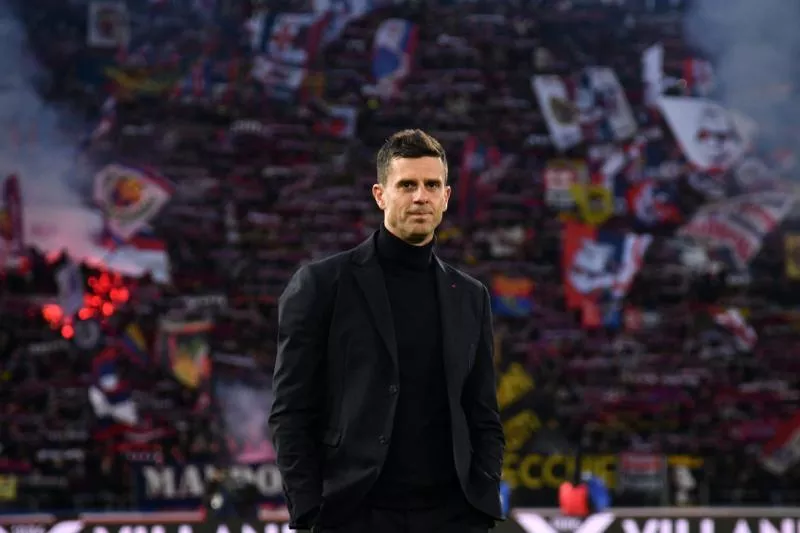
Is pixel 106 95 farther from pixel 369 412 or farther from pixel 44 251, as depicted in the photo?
pixel 369 412

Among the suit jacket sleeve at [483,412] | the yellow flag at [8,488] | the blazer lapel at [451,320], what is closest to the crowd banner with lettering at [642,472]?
the yellow flag at [8,488]

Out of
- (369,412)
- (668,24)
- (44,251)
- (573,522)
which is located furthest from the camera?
(668,24)

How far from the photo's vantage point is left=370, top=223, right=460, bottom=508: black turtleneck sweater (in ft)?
7.87

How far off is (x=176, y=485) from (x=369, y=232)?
62.5 inches

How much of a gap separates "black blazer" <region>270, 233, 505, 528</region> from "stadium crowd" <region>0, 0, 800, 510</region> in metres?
4.32

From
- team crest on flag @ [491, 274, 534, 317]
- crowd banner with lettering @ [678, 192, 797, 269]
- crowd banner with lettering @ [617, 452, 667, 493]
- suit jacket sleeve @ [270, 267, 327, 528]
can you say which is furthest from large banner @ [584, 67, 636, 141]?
suit jacket sleeve @ [270, 267, 327, 528]

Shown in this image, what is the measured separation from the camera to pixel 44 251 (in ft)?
21.8

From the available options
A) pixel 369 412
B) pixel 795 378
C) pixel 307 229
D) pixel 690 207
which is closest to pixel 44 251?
pixel 307 229

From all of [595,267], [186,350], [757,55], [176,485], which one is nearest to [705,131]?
[757,55]

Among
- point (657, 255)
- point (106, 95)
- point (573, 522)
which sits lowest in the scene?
point (573, 522)

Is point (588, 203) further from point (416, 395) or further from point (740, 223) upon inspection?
point (416, 395)

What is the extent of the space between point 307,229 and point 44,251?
1.30 m

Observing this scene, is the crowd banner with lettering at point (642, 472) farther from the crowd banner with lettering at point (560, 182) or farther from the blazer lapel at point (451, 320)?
the blazer lapel at point (451, 320)

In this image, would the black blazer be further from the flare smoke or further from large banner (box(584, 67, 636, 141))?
the flare smoke
